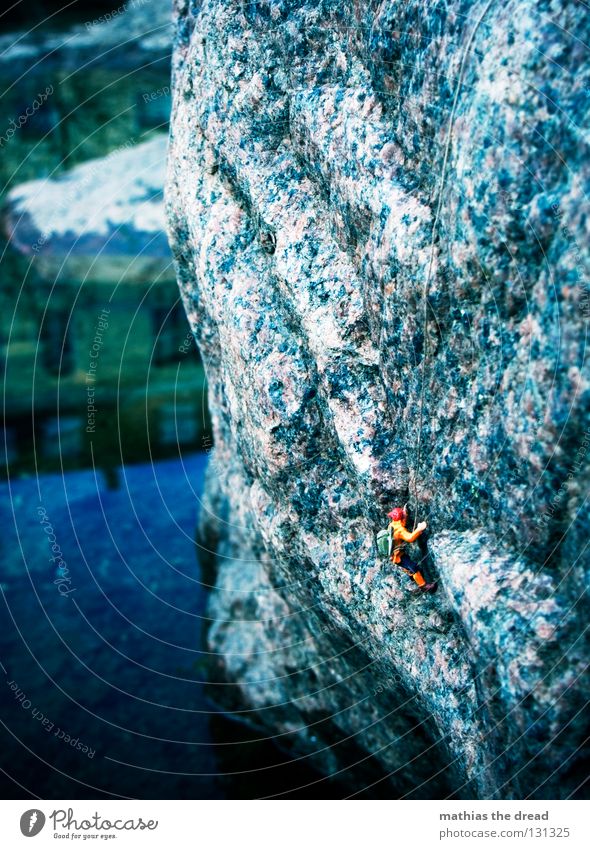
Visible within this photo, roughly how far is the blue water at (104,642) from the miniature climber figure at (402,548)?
6.48 m

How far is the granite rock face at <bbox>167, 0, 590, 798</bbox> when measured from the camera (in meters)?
4.32

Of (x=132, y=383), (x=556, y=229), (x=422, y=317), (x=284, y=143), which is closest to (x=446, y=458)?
(x=422, y=317)

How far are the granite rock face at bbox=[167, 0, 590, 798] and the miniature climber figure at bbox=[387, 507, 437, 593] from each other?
14 cm

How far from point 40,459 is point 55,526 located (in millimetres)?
3706

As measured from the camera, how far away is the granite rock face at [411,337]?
4.32 m

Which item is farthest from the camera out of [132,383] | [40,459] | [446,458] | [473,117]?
[132,383]

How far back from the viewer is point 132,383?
68.7 ft

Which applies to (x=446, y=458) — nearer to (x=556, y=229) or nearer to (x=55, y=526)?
(x=556, y=229)

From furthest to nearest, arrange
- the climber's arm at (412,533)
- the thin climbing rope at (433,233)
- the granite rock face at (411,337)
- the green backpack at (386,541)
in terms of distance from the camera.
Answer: the green backpack at (386,541) → the climber's arm at (412,533) → the thin climbing rope at (433,233) → the granite rock face at (411,337)

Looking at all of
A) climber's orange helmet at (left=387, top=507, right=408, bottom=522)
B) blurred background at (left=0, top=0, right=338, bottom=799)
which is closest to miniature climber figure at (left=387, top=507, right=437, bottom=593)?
climber's orange helmet at (left=387, top=507, right=408, bottom=522)

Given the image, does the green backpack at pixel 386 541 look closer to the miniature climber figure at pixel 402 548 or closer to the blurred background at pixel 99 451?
the miniature climber figure at pixel 402 548
